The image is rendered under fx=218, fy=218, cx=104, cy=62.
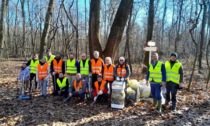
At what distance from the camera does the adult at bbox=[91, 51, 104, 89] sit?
8.63 metres

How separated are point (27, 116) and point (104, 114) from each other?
2.46 m

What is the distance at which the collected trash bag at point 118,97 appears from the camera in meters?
7.79

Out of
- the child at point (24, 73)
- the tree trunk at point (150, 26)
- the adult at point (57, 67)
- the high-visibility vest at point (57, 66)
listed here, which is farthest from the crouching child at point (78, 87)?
the tree trunk at point (150, 26)

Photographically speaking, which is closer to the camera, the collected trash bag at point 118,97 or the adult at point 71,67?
the collected trash bag at point 118,97

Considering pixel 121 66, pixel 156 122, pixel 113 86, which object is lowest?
pixel 156 122

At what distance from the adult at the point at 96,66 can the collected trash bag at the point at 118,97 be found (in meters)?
1.22

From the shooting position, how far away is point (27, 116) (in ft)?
22.5

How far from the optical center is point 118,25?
32.6ft

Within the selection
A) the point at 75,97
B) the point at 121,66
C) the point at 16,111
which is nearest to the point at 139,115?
the point at 121,66

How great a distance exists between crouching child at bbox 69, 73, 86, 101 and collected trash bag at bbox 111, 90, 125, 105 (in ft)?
4.53

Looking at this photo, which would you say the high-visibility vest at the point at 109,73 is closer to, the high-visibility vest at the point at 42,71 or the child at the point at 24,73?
the high-visibility vest at the point at 42,71

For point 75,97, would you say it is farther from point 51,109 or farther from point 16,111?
point 16,111

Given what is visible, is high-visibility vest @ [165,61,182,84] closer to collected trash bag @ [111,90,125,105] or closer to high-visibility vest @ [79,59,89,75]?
collected trash bag @ [111,90,125,105]

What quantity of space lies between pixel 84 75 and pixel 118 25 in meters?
2.82
